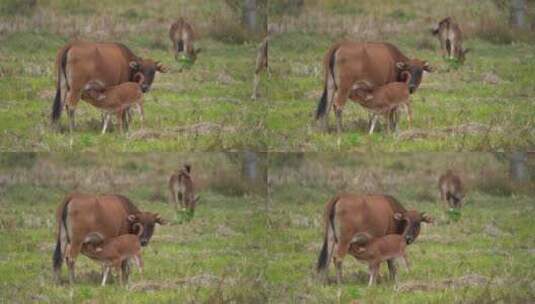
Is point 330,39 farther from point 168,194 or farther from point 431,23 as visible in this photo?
point 168,194

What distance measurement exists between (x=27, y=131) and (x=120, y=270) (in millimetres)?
1167

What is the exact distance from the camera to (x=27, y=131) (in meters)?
6.98

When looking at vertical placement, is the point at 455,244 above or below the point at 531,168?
below

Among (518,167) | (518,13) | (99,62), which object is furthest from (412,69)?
(99,62)

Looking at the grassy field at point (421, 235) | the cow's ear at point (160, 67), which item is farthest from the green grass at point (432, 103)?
the cow's ear at point (160, 67)

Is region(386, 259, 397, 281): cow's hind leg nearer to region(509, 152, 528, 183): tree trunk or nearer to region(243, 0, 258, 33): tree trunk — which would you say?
region(509, 152, 528, 183): tree trunk

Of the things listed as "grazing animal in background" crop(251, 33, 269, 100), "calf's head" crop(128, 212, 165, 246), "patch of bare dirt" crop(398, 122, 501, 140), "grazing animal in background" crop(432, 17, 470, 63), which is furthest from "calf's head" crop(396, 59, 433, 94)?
"calf's head" crop(128, 212, 165, 246)

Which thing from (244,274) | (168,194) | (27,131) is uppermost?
(27,131)

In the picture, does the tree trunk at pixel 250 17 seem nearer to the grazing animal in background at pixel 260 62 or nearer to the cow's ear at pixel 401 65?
the grazing animal in background at pixel 260 62

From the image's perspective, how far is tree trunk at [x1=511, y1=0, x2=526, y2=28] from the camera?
724 centimetres

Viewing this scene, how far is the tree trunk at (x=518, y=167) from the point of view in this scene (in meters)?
7.12

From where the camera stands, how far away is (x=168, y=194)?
720 cm

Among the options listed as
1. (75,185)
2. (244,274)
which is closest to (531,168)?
(244,274)

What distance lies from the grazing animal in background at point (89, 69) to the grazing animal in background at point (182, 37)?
198mm
